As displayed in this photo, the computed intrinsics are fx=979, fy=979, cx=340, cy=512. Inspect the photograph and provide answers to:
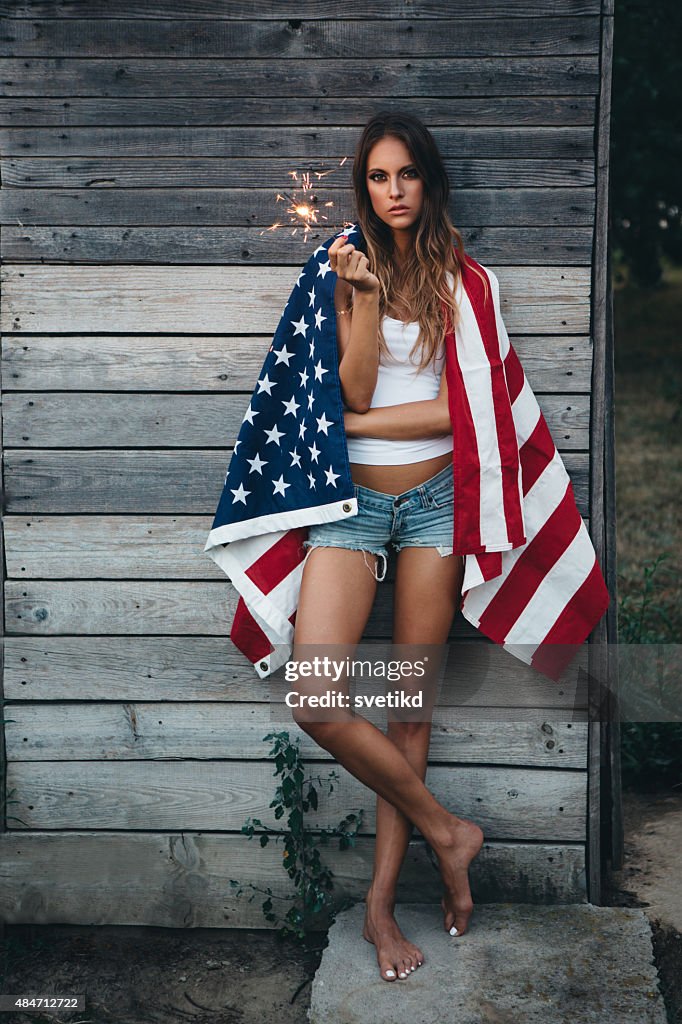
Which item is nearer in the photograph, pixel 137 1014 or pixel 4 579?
pixel 137 1014

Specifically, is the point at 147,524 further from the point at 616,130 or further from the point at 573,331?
the point at 616,130

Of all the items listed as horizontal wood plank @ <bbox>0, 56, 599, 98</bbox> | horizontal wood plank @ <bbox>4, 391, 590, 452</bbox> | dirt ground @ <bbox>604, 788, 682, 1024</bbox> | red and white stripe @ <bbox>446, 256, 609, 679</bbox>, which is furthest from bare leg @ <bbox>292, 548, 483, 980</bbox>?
horizontal wood plank @ <bbox>0, 56, 599, 98</bbox>

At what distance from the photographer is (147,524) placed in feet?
11.6

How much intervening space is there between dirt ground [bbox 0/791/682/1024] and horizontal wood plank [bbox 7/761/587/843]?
A: 1.35 ft

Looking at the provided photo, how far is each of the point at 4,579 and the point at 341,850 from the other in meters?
1.58

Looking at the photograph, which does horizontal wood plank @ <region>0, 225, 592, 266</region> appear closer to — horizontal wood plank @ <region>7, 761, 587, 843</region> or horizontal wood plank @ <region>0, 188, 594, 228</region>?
horizontal wood plank @ <region>0, 188, 594, 228</region>

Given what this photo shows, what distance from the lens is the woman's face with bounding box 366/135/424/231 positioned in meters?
3.00

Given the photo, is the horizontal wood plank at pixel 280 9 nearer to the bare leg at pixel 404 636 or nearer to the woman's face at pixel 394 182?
the woman's face at pixel 394 182

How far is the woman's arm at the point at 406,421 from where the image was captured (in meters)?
3.08

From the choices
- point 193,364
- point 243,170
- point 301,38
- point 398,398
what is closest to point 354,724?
point 398,398

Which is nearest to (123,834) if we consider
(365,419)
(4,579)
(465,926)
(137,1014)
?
(137,1014)

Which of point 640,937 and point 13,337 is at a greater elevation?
point 13,337

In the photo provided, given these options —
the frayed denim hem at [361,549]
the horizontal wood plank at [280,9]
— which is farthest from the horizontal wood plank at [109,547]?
the horizontal wood plank at [280,9]

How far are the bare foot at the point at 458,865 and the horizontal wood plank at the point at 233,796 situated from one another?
274 millimetres
